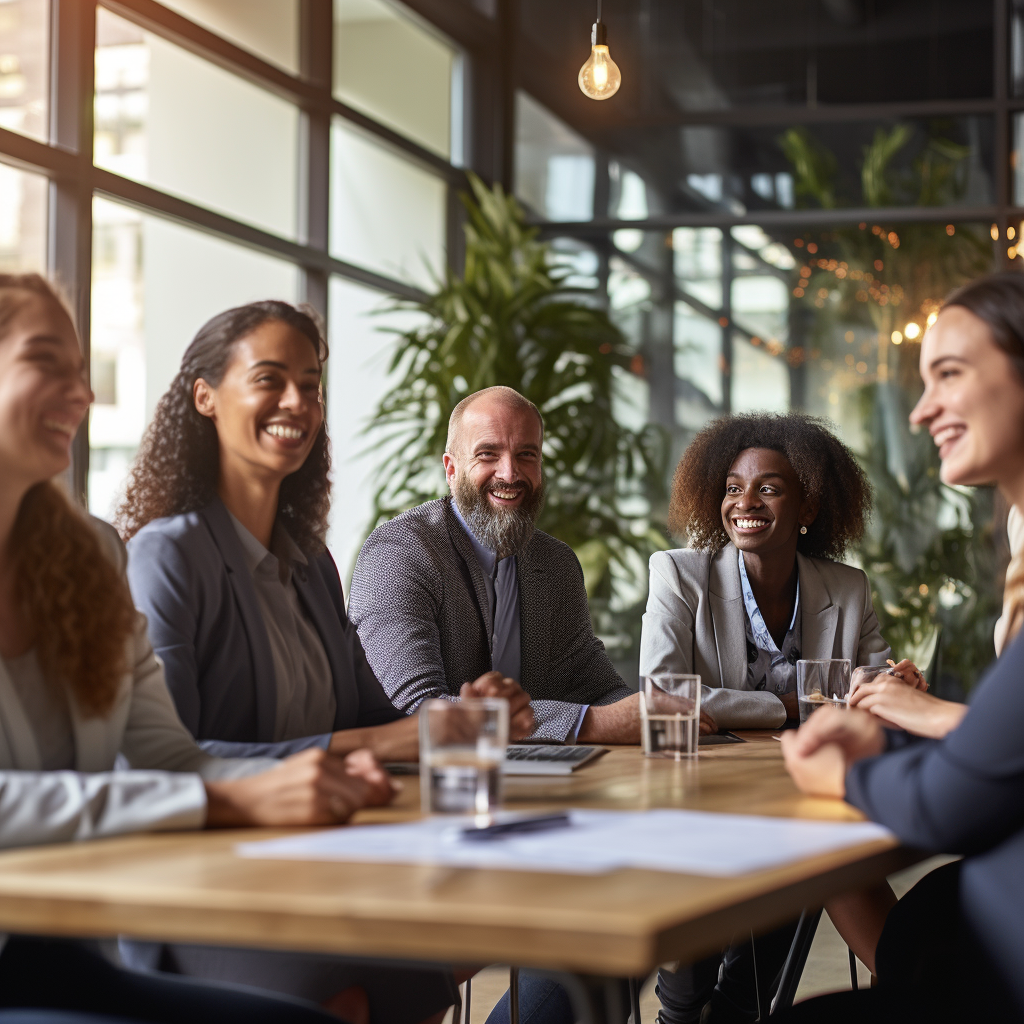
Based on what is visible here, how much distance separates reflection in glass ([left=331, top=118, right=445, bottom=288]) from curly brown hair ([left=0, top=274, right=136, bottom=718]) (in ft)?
13.2

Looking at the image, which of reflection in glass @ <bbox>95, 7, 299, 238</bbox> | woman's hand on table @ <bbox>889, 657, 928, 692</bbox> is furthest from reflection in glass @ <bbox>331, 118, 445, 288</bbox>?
woman's hand on table @ <bbox>889, 657, 928, 692</bbox>

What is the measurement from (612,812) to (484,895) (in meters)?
0.46

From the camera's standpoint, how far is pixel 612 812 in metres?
1.48

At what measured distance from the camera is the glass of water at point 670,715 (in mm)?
2025

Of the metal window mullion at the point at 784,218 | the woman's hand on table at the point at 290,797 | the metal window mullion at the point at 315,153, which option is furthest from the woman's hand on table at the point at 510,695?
the metal window mullion at the point at 784,218

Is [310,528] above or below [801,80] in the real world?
below

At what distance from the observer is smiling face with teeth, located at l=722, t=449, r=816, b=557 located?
3.19 meters

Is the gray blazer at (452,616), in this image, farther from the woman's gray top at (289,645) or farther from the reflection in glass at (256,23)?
the reflection in glass at (256,23)

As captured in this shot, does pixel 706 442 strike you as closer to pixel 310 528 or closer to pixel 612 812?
pixel 310 528

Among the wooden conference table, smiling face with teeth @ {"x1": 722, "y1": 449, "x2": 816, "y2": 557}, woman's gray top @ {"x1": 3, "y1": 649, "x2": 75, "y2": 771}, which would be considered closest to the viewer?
the wooden conference table

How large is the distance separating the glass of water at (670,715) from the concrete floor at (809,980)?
63.2 inches

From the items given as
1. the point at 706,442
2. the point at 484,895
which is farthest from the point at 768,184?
the point at 484,895

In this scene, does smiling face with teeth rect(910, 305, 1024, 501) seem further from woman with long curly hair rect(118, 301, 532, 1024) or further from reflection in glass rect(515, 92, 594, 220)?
reflection in glass rect(515, 92, 594, 220)

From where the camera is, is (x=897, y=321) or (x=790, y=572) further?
(x=897, y=321)
